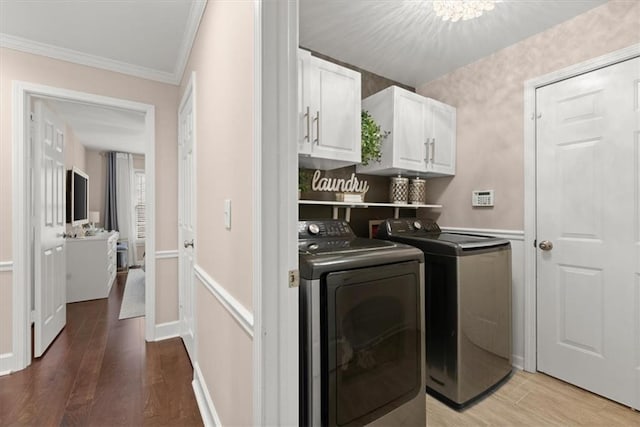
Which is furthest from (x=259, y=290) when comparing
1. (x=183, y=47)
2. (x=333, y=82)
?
(x=183, y=47)

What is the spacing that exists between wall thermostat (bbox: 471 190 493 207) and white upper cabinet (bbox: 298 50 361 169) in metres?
1.17

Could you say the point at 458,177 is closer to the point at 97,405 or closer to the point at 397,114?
the point at 397,114

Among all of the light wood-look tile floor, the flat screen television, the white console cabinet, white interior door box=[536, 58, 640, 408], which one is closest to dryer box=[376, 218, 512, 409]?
the light wood-look tile floor

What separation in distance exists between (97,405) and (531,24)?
377 cm

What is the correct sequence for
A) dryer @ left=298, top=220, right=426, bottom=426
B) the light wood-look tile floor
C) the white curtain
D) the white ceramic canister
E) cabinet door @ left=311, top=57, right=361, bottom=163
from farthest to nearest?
the white curtain
the white ceramic canister
cabinet door @ left=311, top=57, right=361, bottom=163
the light wood-look tile floor
dryer @ left=298, top=220, right=426, bottom=426

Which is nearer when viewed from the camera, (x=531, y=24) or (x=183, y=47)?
(x=531, y=24)

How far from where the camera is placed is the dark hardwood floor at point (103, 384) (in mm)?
1711

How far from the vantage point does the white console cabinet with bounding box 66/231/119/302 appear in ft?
12.6

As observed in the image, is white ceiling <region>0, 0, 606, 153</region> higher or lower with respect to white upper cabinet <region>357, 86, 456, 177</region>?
higher

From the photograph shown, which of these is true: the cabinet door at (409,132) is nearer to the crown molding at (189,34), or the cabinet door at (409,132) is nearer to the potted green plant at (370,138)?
the potted green plant at (370,138)

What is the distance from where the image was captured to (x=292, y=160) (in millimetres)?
948

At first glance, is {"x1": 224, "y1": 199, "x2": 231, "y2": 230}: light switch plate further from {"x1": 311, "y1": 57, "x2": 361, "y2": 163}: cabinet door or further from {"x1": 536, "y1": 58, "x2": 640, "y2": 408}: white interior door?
{"x1": 536, "y1": 58, "x2": 640, "y2": 408}: white interior door

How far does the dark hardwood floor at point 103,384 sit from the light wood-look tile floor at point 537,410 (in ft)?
4.87

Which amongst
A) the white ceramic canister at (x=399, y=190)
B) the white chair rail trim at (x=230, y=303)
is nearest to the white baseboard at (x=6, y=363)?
the white chair rail trim at (x=230, y=303)
